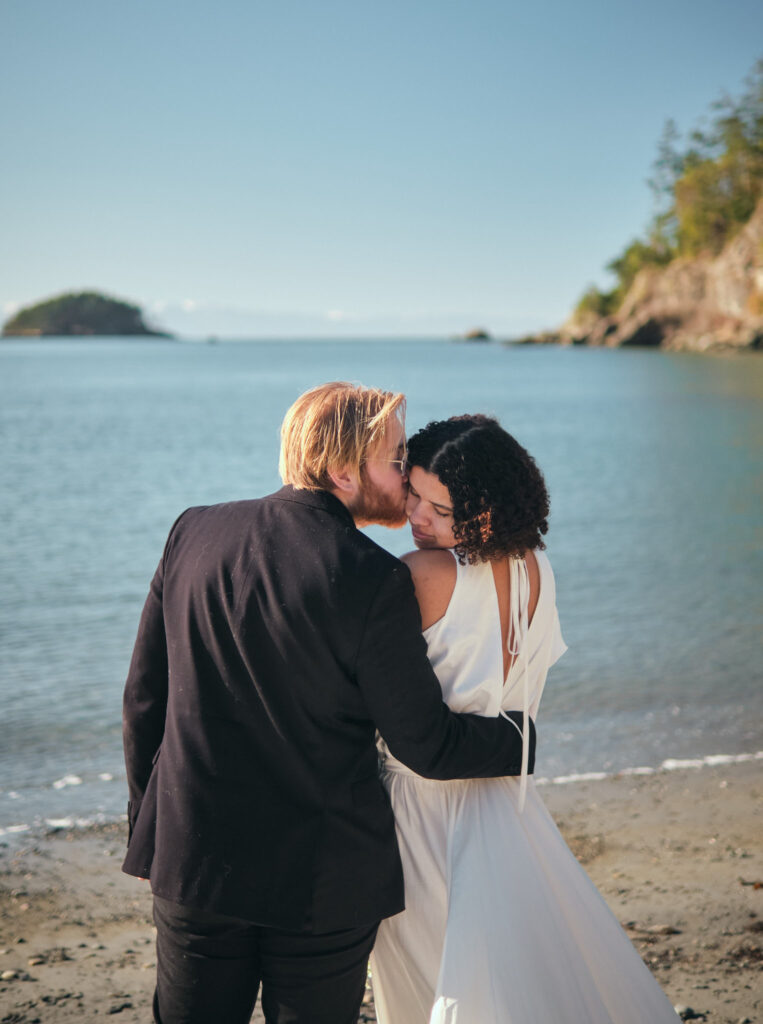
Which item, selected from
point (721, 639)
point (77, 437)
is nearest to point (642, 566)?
point (721, 639)

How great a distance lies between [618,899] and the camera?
386cm

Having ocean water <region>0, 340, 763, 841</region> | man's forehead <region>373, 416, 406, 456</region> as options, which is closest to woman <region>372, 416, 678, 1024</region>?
man's forehead <region>373, 416, 406, 456</region>

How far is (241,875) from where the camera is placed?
184 cm

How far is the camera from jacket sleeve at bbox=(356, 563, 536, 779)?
1.81 metres

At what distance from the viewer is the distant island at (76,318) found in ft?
551

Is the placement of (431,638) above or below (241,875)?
above

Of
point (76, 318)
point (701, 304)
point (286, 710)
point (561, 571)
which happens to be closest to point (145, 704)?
point (286, 710)

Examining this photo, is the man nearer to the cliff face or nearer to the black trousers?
the black trousers

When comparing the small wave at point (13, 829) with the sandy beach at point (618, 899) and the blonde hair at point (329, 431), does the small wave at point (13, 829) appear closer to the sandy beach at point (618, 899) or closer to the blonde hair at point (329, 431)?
the sandy beach at point (618, 899)

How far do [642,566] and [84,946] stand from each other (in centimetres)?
898

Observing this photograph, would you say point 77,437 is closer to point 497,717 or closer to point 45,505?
point 45,505

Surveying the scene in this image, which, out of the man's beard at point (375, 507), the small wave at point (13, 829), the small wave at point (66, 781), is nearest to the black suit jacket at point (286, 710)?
the man's beard at point (375, 507)

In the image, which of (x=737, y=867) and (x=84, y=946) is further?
(x=737, y=867)

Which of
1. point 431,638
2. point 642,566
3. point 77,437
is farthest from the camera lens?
point 77,437
